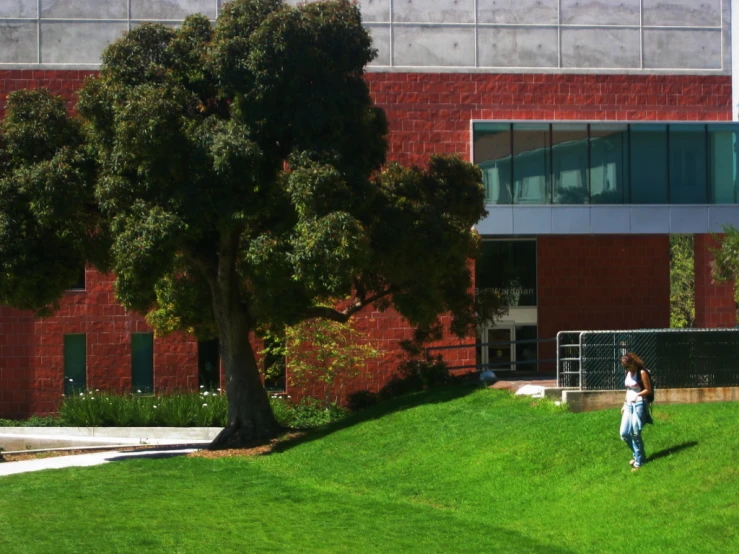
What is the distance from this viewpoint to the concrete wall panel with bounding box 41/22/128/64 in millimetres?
32500

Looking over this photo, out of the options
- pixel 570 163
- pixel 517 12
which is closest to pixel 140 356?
pixel 570 163

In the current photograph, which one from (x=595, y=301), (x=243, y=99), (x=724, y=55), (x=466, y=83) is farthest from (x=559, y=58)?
(x=243, y=99)

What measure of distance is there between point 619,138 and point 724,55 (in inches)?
192

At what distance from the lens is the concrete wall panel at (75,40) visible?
3250 cm

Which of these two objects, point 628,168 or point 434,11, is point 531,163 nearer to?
point 628,168

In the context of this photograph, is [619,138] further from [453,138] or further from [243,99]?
[243,99]

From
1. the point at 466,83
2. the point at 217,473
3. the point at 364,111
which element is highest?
the point at 466,83

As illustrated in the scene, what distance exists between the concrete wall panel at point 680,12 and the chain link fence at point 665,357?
1517cm

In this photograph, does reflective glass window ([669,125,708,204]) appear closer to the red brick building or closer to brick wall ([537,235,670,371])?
the red brick building

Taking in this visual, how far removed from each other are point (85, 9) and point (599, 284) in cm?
1756

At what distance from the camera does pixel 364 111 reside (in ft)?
75.1

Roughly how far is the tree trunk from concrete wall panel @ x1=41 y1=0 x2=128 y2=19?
12.1m

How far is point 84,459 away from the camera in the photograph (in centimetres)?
2414

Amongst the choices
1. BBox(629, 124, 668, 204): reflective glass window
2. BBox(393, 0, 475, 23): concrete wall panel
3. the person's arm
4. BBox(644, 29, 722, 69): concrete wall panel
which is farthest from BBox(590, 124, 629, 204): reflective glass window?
the person's arm
